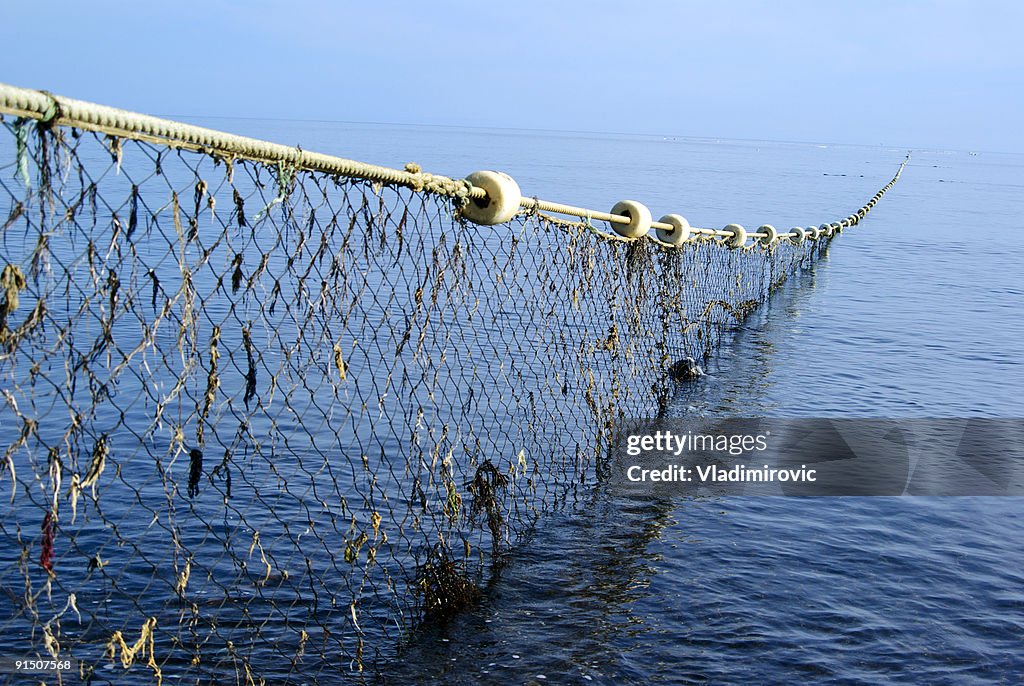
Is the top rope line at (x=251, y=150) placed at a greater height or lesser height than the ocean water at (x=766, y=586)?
greater

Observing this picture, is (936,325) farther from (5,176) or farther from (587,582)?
(5,176)

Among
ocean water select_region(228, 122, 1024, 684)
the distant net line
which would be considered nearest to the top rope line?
the distant net line

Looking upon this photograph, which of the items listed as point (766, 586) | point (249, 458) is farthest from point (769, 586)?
point (249, 458)

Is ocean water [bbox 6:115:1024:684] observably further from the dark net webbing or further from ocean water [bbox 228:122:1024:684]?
the dark net webbing

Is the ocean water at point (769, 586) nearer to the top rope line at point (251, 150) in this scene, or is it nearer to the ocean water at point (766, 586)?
the ocean water at point (766, 586)

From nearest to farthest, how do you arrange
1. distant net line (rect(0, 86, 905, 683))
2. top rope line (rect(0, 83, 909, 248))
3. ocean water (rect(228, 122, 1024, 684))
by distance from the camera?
top rope line (rect(0, 83, 909, 248)) → distant net line (rect(0, 86, 905, 683)) → ocean water (rect(228, 122, 1024, 684))

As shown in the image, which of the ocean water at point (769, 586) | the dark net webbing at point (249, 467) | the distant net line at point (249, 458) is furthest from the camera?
the ocean water at point (769, 586)

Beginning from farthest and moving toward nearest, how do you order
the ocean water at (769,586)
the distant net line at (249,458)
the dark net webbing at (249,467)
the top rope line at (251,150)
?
the ocean water at (769,586) < the dark net webbing at (249,467) < the distant net line at (249,458) < the top rope line at (251,150)

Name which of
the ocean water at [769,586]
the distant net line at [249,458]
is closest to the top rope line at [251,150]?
the distant net line at [249,458]

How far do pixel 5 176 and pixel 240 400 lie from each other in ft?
88.2

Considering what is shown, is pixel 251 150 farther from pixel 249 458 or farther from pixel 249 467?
pixel 249 458

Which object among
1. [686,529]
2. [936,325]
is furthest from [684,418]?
[936,325]

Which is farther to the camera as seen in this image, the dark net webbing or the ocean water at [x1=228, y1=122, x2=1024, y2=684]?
the ocean water at [x1=228, y1=122, x2=1024, y2=684]

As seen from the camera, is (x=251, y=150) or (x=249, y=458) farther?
(x=249, y=458)
